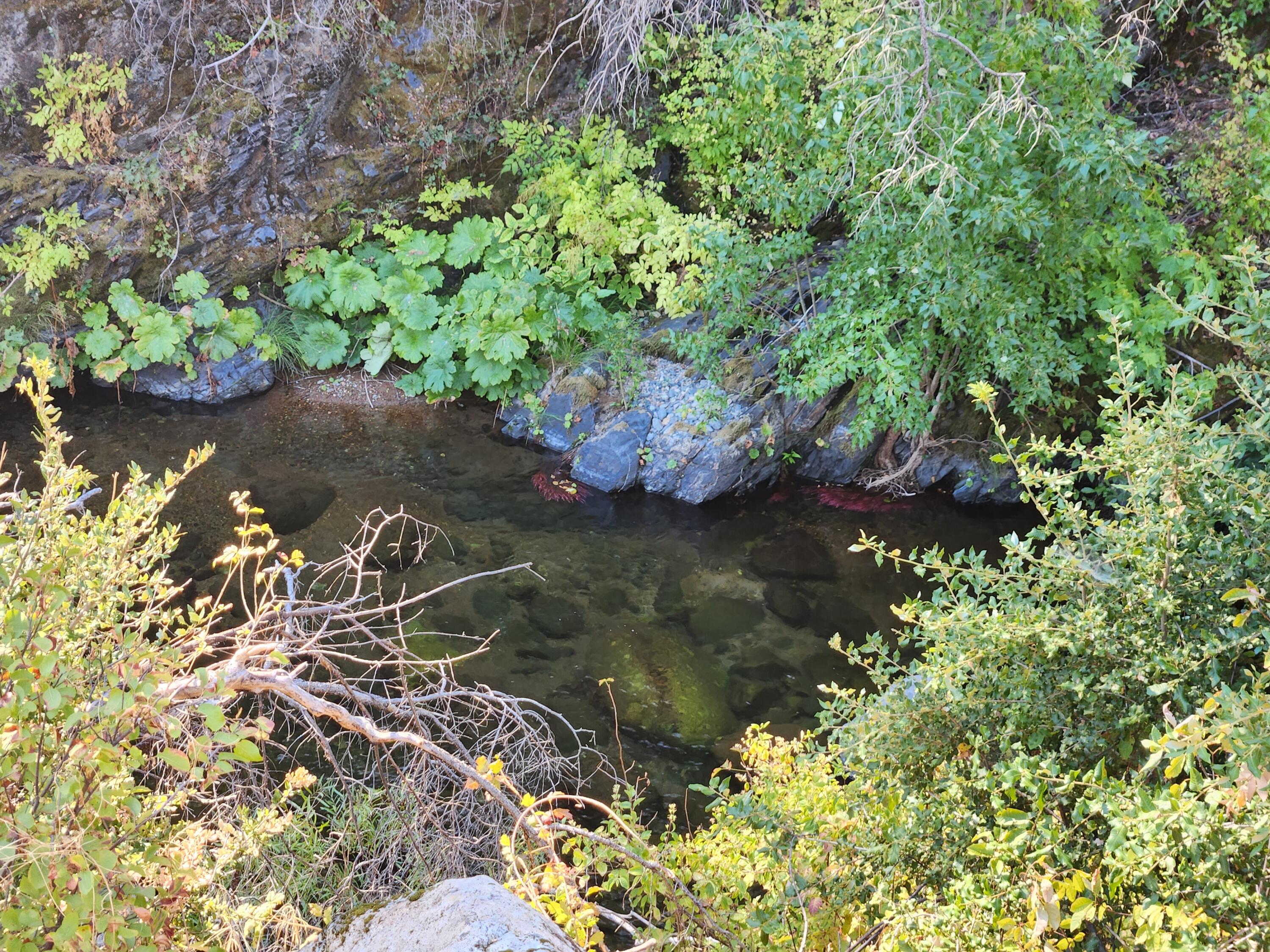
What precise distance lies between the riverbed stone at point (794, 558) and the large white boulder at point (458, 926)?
4062 mm

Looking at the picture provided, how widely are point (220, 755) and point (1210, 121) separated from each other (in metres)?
7.21

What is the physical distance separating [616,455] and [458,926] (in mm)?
5124

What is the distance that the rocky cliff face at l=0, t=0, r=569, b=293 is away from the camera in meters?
7.00

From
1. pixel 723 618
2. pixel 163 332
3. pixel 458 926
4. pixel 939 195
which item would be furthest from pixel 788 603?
pixel 163 332

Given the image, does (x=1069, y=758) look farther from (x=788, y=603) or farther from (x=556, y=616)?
(x=556, y=616)

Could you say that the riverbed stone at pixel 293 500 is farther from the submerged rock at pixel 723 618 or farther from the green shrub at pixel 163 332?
the submerged rock at pixel 723 618

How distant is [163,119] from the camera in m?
7.18

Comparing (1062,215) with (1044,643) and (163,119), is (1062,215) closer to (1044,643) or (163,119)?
(1044,643)

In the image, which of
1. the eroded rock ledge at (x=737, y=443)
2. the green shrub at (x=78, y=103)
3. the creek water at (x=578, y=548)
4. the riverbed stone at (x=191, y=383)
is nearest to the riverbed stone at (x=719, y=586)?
the creek water at (x=578, y=548)

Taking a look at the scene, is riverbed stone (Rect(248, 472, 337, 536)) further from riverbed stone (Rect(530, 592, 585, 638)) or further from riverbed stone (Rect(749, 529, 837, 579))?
riverbed stone (Rect(749, 529, 837, 579))

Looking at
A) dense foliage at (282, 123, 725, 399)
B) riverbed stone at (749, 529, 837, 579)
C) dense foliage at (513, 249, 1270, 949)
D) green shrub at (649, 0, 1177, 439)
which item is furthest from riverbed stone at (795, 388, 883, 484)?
dense foliage at (513, 249, 1270, 949)

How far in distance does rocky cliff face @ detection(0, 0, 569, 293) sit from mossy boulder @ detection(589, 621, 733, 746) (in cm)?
471

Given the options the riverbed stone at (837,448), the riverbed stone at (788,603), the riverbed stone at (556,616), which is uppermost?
the riverbed stone at (837,448)

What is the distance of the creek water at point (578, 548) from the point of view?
488 centimetres
